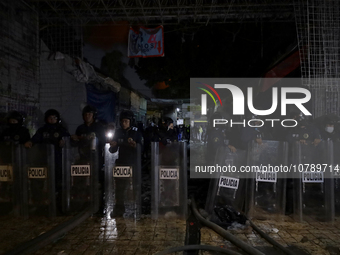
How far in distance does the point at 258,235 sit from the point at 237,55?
1163 centimetres

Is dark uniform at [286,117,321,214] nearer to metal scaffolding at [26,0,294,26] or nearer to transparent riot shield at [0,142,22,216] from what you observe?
metal scaffolding at [26,0,294,26]

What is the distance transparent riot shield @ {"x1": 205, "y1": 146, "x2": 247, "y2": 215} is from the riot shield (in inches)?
8.8

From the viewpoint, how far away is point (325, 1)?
21.5ft

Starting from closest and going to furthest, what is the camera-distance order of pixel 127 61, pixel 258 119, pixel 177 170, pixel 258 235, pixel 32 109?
1. pixel 258 235
2. pixel 177 170
3. pixel 258 119
4. pixel 32 109
5. pixel 127 61

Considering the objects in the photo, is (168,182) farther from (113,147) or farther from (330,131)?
(330,131)

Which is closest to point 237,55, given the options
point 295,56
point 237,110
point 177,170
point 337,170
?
point 295,56

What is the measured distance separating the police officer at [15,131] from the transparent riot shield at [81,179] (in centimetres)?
163

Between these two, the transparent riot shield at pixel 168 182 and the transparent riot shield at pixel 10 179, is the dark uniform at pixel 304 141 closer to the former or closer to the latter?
the transparent riot shield at pixel 168 182

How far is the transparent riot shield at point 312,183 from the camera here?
186 inches

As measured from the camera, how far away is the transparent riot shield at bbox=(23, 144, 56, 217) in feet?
16.0

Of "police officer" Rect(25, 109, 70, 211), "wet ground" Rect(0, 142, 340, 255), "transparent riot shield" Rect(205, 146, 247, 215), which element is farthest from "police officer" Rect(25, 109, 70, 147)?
"transparent riot shield" Rect(205, 146, 247, 215)

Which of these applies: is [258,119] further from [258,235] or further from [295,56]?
[258,235]

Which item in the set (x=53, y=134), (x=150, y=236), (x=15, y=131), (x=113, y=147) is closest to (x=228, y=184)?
(x=150, y=236)

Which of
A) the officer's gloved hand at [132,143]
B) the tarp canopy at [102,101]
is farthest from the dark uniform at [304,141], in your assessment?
the tarp canopy at [102,101]
